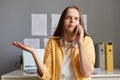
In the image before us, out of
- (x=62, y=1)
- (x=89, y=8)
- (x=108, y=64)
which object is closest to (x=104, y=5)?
(x=89, y=8)

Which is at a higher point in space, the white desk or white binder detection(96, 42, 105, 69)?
white binder detection(96, 42, 105, 69)

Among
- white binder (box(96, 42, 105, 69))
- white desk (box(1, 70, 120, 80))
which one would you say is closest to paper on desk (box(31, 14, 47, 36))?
white binder (box(96, 42, 105, 69))

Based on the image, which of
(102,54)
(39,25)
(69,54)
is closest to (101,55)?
(102,54)

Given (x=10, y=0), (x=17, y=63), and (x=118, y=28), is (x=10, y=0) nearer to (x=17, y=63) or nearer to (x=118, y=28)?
(x=17, y=63)

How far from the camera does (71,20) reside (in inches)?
51.4

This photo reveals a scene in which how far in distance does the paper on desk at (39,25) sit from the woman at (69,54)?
3.70ft

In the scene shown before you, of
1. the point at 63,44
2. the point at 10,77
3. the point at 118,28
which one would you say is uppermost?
the point at 118,28

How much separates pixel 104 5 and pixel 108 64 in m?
0.70

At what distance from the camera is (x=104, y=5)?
8.36 ft

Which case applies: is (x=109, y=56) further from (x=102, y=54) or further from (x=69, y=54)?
(x=69, y=54)

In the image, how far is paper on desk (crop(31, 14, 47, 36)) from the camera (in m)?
2.50

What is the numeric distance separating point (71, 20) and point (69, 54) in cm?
20

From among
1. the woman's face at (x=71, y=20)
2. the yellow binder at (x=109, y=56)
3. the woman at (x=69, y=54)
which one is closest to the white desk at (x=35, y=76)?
the yellow binder at (x=109, y=56)

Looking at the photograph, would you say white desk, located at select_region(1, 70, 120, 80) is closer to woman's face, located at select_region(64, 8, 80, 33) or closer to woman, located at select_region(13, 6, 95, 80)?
woman, located at select_region(13, 6, 95, 80)
